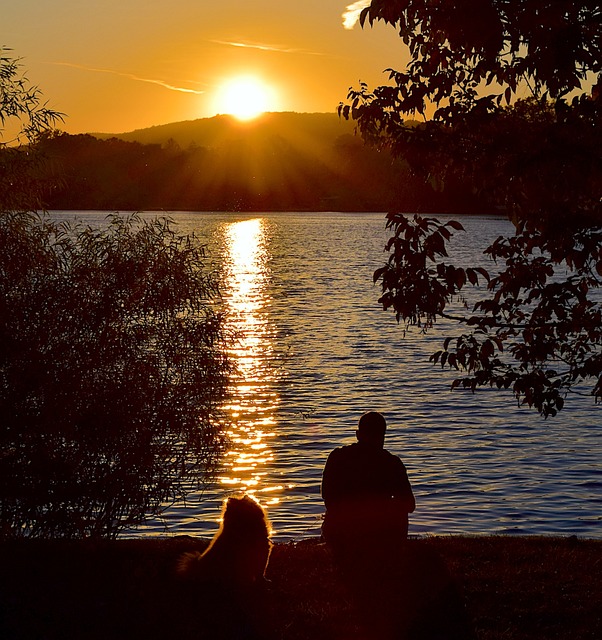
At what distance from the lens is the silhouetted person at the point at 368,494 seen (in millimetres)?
9695

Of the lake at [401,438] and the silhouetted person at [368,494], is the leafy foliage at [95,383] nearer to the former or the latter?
the lake at [401,438]

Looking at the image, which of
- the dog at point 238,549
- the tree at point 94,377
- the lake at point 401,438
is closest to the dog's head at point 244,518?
the dog at point 238,549

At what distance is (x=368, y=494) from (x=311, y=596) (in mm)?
1824

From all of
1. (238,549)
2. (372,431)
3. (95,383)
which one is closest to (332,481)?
(372,431)

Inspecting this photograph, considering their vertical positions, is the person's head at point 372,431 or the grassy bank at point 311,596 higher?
the person's head at point 372,431

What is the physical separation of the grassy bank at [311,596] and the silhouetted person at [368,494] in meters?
0.59

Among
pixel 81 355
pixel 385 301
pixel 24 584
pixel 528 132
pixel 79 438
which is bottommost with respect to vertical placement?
pixel 24 584

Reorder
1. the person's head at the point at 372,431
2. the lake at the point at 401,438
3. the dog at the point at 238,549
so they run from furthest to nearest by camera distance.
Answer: the lake at the point at 401,438
the person's head at the point at 372,431
the dog at the point at 238,549

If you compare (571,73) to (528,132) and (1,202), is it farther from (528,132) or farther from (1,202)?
(1,202)

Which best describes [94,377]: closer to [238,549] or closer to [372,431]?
[372,431]

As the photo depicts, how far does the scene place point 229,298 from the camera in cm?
7469

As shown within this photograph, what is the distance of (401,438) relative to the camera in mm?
27109

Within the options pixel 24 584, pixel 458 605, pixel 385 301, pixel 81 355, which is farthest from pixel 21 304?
pixel 458 605

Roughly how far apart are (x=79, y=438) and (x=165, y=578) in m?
2.67
